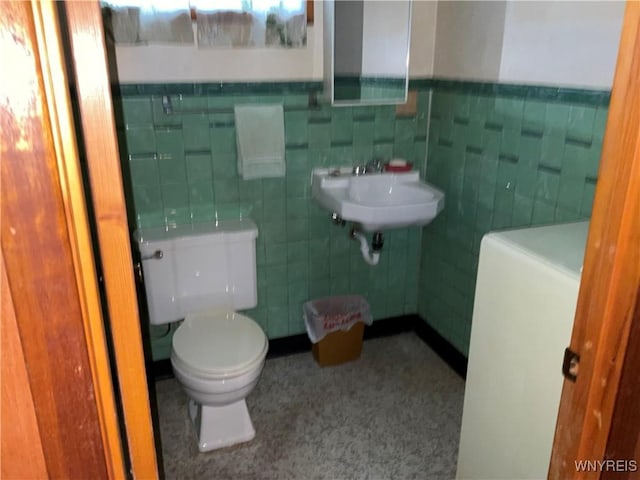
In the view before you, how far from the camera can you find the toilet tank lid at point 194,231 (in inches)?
84.4

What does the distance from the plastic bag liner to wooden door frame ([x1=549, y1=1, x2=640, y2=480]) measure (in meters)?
1.63

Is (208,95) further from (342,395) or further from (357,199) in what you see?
(342,395)

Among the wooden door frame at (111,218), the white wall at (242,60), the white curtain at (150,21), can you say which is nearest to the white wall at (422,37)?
the white wall at (242,60)

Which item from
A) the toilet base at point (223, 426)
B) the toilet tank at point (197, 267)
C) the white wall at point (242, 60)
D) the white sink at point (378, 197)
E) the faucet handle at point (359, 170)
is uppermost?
the white wall at point (242, 60)

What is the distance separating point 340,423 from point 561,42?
1.67 m

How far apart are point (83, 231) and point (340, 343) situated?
2.07 metres

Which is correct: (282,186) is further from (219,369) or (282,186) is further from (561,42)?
(561,42)

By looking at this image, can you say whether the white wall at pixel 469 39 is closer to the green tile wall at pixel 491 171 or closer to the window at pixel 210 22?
the green tile wall at pixel 491 171

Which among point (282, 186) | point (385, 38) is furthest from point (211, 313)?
point (385, 38)

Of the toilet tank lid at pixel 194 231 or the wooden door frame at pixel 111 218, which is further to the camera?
the toilet tank lid at pixel 194 231

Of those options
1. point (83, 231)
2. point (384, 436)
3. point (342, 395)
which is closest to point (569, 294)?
point (83, 231)

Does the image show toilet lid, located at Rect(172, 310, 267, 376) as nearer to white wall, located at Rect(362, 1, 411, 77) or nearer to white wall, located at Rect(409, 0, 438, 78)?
white wall, located at Rect(362, 1, 411, 77)

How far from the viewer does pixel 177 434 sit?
7.11 feet


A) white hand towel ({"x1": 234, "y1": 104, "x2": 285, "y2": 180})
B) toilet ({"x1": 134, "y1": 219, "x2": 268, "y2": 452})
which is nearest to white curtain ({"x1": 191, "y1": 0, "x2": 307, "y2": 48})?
white hand towel ({"x1": 234, "y1": 104, "x2": 285, "y2": 180})
